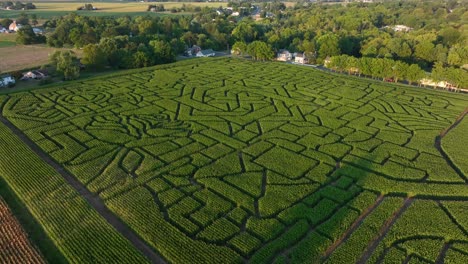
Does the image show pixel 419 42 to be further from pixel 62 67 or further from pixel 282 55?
pixel 62 67

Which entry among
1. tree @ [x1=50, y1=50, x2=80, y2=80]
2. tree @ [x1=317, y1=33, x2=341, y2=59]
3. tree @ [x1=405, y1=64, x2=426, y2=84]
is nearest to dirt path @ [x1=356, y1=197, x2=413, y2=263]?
tree @ [x1=405, y1=64, x2=426, y2=84]

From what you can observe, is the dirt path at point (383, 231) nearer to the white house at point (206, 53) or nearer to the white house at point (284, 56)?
the white house at point (284, 56)

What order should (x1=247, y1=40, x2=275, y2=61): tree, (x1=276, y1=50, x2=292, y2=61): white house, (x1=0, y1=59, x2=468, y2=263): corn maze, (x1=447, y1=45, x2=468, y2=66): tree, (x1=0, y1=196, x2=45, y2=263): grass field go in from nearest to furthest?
(x1=0, y1=196, x2=45, y2=263): grass field → (x1=0, y1=59, x2=468, y2=263): corn maze → (x1=447, y1=45, x2=468, y2=66): tree → (x1=247, y1=40, x2=275, y2=61): tree → (x1=276, y1=50, x2=292, y2=61): white house

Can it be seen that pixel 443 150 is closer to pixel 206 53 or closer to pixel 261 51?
pixel 261 51

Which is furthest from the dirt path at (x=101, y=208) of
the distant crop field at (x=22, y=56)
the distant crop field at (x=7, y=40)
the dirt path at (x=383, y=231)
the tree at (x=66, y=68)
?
the distant crop field at (x=7, y=40)

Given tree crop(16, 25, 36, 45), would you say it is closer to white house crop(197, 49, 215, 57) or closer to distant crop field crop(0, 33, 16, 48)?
distant crop field crop(0, 33, 16, 48)

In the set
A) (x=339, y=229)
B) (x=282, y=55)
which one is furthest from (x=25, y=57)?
(x=339, y=229)
